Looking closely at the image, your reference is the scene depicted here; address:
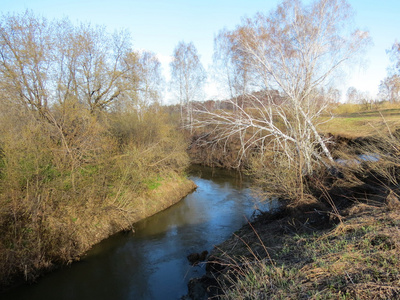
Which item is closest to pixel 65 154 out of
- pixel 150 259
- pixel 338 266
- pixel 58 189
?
pixel 58 189

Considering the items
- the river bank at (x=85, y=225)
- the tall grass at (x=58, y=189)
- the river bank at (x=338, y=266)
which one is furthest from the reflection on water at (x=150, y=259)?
the river bank at (x=338, y=266)

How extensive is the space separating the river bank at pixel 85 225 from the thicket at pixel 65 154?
0.10ft

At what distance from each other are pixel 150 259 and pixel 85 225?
2.68 metres

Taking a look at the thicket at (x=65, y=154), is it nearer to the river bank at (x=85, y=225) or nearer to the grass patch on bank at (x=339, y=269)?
the river bank at (x=85, y=225)

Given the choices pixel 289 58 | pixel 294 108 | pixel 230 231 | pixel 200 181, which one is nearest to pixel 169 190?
pixel 200 181

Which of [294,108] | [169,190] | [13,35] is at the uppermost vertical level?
[13,35]

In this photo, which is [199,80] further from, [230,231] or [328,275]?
[328,275]

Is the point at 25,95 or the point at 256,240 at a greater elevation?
the point at 25,95

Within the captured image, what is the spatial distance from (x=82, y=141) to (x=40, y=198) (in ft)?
8.08

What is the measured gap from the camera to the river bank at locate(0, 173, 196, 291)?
6.68 metres

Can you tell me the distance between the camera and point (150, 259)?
7.94 m

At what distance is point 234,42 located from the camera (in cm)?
968

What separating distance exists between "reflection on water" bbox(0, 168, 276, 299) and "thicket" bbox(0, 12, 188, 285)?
0.56m

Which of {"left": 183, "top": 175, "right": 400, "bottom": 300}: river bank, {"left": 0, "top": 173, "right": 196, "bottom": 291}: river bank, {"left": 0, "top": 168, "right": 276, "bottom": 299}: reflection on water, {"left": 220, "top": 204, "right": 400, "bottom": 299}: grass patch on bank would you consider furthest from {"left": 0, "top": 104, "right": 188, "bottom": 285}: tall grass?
{"left": 220, "top": 204, "right": 400, "bottom": 299}: grass patch on bank
